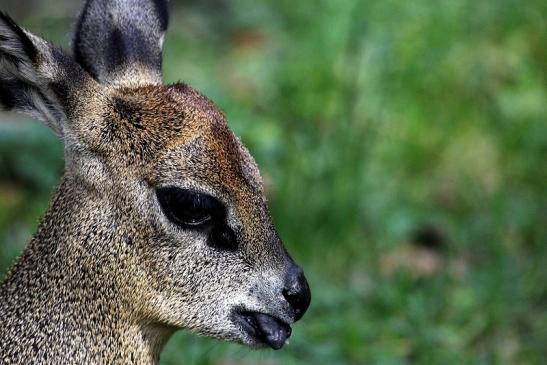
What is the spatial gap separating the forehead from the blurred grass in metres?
1.56

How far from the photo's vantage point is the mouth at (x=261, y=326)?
400 cm

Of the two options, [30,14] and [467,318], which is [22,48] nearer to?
[467,318]

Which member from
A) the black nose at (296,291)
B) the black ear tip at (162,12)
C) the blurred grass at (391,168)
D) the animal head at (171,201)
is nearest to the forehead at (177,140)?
the animal head at (171,201)

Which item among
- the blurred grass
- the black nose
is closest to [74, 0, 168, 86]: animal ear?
the black nose

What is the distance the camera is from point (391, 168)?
7.55m

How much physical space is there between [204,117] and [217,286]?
0.57 metres

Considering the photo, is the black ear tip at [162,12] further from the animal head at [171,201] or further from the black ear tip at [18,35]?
the black ear tip at [18,35]

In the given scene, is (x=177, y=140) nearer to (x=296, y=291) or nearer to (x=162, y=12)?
(x=296, y=291)

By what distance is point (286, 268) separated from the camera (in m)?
4.02

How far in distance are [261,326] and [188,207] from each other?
0.47 metres

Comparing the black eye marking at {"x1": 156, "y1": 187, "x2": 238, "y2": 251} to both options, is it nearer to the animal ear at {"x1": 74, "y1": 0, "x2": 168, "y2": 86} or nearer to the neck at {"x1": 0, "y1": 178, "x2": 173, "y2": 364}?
the neck at {"x1": 0, "y1": 178, "x2": 173, "y2": 364}

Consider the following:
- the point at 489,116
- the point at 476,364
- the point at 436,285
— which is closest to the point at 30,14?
the point at 489,116

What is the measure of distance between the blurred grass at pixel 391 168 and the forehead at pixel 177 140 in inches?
61.3

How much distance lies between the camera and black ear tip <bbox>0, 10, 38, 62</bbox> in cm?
376
